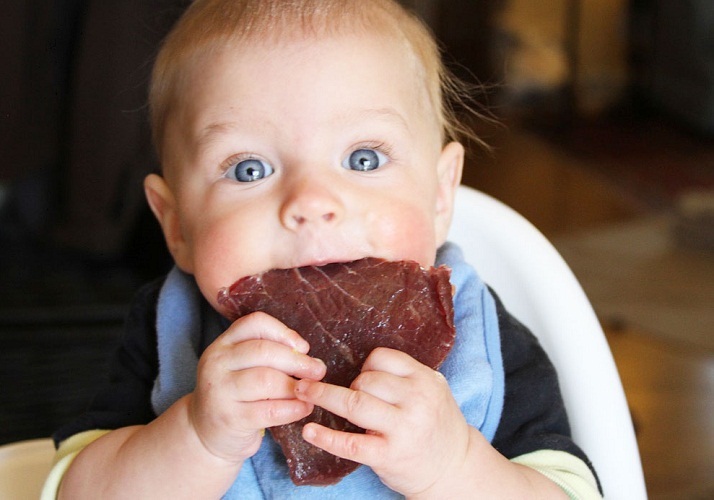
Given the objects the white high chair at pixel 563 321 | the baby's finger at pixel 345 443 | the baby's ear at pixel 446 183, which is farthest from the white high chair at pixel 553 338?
the baby's finger at pixel 345 443

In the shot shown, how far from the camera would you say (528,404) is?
103 cm

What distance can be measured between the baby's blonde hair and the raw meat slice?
9.9 inches

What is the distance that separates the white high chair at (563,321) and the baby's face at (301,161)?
220 millimetres

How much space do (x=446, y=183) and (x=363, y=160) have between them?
0.18 metres

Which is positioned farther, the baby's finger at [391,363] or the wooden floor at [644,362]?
the wooden floor at [644,362]

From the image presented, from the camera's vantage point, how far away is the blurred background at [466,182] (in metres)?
1.95

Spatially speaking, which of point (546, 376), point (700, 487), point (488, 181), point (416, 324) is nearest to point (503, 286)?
point (546, 376)

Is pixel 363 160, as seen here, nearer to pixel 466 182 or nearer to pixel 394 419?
pixel 394 419

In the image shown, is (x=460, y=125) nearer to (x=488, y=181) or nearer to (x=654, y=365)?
(x=654, y=365)

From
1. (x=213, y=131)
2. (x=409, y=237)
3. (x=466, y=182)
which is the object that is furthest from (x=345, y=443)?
(x=466, y=182)

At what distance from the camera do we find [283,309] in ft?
2.81

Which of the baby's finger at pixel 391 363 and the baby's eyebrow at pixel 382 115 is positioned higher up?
the baby's eyebrow at pixel 382 115

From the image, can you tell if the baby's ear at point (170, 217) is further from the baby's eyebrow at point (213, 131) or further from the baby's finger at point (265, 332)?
the baby's finger at point (265, 332)

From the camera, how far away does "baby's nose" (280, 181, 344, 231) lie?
33.9 inches
